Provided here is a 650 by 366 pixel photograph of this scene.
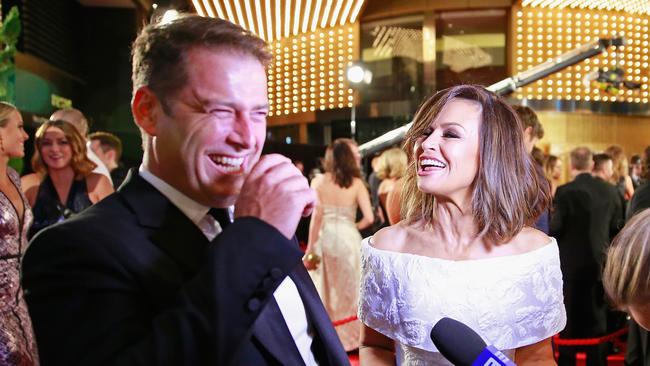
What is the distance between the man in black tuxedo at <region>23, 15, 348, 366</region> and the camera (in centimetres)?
76

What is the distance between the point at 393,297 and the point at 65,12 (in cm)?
841

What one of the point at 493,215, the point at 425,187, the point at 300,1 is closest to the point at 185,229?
the point at 425,187

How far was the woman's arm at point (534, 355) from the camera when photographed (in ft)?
5.55

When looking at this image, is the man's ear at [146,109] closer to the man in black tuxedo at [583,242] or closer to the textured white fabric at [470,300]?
the textured white fabric at [470,300]

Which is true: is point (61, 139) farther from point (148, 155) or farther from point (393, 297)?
point (148, 155)

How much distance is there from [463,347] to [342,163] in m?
3.92

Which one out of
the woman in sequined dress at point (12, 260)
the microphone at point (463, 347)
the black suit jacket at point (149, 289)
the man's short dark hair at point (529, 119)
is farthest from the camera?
the man's short dark hair at point (529, 119)

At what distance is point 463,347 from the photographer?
96 cm

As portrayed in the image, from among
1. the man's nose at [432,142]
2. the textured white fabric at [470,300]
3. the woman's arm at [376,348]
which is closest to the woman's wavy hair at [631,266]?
the textured white fabric at [470,300]

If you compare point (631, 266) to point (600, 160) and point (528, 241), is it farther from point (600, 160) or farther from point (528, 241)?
point (600, 160)

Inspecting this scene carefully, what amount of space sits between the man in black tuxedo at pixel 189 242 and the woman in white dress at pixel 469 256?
2.10 ft

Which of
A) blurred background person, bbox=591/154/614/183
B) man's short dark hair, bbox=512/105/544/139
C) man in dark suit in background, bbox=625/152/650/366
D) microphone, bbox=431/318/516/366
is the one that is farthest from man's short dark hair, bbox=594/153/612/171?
microphone, bbox=431/318/516/366

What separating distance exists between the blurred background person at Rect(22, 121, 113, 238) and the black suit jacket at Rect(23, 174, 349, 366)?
106 inches

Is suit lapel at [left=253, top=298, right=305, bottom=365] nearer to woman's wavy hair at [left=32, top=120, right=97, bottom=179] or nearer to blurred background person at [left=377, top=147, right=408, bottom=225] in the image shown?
woman's wavy hair at [left=32, top=120, right=97, bottom=179]
